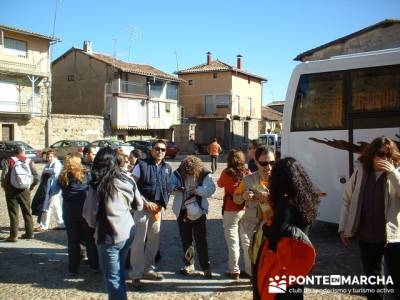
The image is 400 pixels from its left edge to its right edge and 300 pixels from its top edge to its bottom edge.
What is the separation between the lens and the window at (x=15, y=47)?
31609mm

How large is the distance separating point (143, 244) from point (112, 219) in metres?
1.36

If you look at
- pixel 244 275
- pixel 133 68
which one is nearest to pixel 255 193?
pixel 244 275

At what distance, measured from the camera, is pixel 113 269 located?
13.1ft

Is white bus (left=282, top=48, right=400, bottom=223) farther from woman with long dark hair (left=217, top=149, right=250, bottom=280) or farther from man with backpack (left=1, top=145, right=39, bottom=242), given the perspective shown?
man with backpack (left=1, top=145, right=39, bottom=242)

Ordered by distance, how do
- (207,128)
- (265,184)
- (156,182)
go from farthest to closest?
(207,128)
(156,182)
(265,184)

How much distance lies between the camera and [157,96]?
4178 centimetres

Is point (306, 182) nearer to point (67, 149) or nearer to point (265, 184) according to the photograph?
point (265, 184)

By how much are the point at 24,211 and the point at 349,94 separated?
244 inches

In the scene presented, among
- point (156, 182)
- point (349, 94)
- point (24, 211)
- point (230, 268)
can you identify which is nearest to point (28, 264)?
point (24, 211)

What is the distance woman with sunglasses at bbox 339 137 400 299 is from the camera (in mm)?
3818

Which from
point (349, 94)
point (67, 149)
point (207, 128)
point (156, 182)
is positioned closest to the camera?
point (156, 182)

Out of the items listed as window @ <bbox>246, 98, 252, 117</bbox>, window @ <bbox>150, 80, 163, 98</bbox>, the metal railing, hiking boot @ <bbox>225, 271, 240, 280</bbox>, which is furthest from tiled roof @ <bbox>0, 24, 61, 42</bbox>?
hiking boot @ <bbox>225, 271, 240, 280</bbox>

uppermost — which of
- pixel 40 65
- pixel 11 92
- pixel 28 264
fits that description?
pixel 40 65

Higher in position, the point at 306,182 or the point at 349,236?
the point at 306,182
